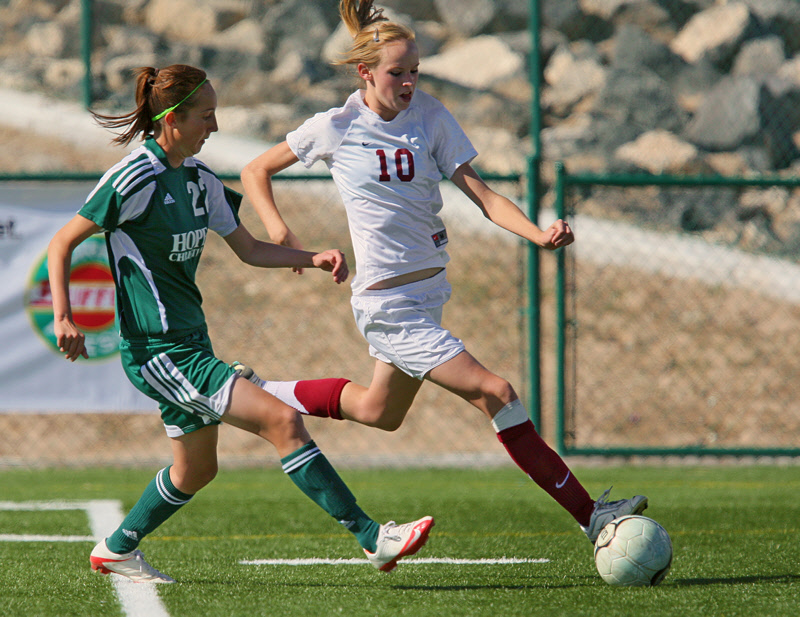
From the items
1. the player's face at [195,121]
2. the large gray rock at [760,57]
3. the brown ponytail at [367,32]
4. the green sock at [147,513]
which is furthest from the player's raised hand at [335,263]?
the large gray rock at [760,57]

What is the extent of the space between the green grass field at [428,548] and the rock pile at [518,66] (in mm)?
7649

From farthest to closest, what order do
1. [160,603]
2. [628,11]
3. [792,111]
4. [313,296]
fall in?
1. [628,11]
2. [792,111]
3. [313,296]
4. [160,603]

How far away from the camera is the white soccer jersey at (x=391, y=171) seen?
3.80 metres

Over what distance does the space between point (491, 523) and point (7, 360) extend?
11.3 feet

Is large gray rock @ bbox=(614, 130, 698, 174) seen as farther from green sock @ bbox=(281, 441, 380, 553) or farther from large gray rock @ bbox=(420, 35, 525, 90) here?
green sock @ bbox=(281, 441, 380, 553)

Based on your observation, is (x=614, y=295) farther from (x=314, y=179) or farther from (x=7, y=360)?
(x=7, y=360)

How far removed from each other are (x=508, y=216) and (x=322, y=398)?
3.54ft

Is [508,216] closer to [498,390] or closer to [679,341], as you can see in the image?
[498,390]

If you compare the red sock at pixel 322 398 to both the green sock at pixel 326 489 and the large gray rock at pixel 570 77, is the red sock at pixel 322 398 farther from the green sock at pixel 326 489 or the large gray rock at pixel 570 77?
the large gray rock at pixel 570 77

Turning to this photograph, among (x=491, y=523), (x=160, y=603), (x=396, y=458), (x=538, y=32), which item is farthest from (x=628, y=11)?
(x=160, y=603)

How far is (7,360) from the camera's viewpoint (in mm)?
6629

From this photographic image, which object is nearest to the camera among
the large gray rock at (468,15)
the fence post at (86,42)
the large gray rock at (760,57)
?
the fence post at (86,42)

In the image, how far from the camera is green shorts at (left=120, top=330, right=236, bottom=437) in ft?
10.8

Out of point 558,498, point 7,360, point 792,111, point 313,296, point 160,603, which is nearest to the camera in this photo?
point 160,603
